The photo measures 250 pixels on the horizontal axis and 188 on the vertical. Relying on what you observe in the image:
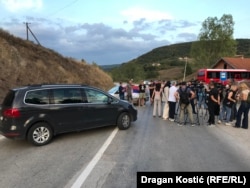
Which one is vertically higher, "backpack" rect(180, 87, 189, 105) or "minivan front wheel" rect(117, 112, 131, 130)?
"backpack" rect(180, 87, 189, 105)

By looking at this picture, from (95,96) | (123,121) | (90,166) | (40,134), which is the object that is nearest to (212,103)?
(123,121)

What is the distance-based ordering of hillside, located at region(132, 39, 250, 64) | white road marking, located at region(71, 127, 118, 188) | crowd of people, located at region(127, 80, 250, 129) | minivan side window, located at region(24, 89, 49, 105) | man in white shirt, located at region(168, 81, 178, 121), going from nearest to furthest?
white road marking, located at region(71, 127, 118, 188) → minivan side window, located at region(24, 89, 49, 105) → crowd of people, located at region(127, 80, 250, 129) → man in white shirt, located at region(168, 81, 178, 121) → hillside, located at region(132, 39, 250, 64)

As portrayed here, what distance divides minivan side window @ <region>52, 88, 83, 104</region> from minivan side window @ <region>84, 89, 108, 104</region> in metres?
0.33

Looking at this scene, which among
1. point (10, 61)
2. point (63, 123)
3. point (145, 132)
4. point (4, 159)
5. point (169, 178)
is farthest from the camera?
point (10, 61)

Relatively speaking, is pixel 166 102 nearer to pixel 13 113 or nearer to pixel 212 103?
pixel 212 103

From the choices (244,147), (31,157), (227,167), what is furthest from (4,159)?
(244,147)

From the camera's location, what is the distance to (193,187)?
15.7 feet

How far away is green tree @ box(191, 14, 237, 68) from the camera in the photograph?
70.4 m

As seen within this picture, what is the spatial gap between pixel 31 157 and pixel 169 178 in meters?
3.80

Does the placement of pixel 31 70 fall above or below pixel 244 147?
above

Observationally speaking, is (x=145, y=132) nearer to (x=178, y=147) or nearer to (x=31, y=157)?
(x=178, y=147)

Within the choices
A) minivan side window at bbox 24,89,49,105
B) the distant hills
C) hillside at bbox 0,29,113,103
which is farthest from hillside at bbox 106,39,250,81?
minivan side window at bbox 24,89,49,105

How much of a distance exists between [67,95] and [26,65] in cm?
1609

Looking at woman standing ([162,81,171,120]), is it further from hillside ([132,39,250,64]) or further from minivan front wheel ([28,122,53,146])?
hillside ([132,39,250,64])
